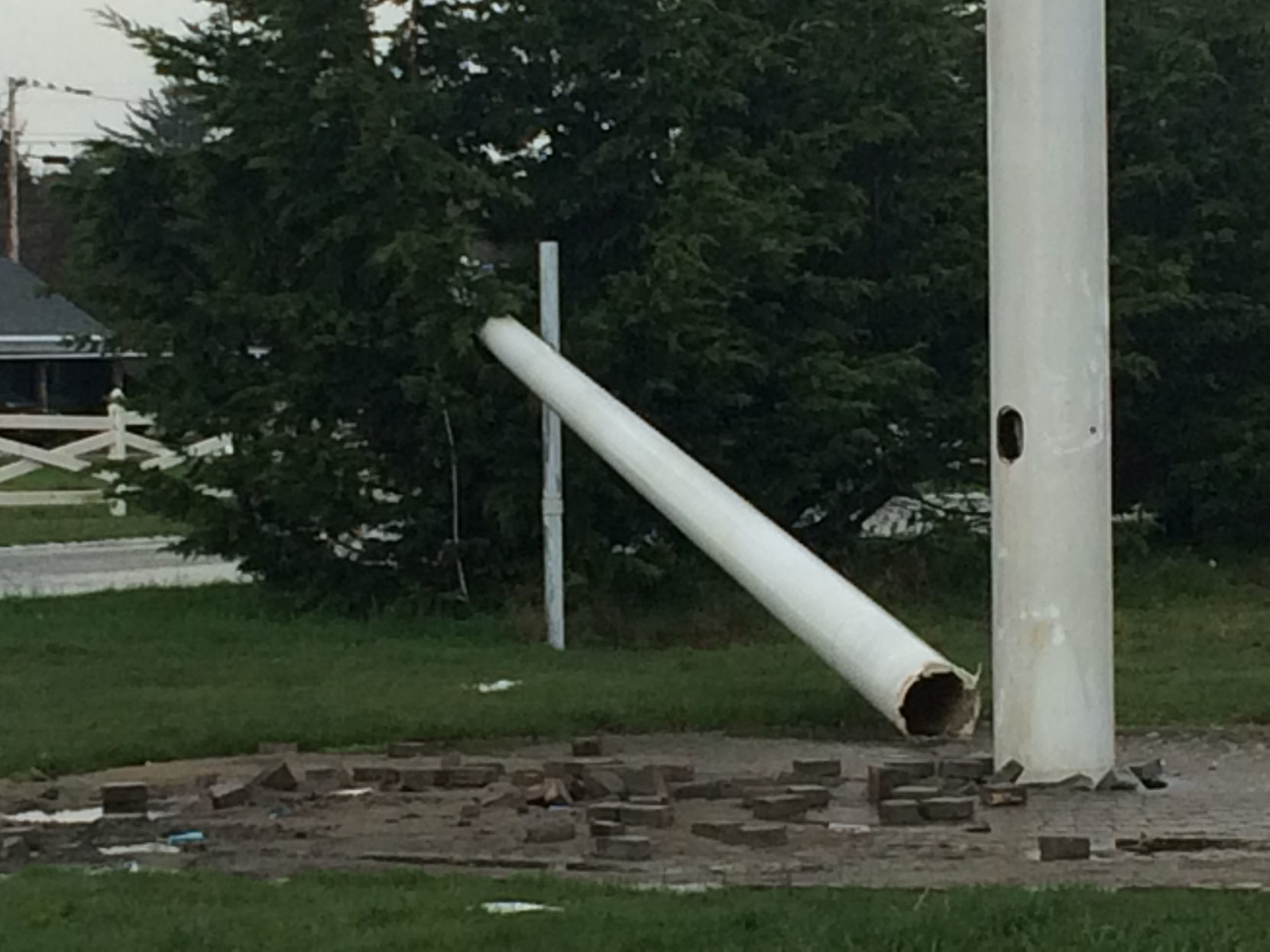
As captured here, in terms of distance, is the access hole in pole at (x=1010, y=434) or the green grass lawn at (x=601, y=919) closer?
the green grass lawn at (x=601, y=919)

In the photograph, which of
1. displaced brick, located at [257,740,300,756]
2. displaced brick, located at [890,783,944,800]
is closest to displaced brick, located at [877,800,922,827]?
displaced brick, located at [890,783,944,800]

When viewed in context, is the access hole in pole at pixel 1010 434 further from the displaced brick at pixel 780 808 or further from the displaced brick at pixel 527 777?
the displaced brick at pixel 527 777

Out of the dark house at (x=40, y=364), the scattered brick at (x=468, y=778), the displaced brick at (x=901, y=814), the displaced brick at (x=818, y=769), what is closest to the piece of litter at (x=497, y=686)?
the scattered brick at (x=468, y=778)

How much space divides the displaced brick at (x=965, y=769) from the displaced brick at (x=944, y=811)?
1.13m

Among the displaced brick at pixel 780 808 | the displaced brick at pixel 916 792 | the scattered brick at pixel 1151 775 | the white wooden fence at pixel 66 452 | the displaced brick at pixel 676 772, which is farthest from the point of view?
the white wooden fence at pixel 66 452

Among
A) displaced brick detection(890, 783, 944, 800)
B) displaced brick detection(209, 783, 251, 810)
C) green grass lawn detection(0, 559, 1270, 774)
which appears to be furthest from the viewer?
green grass lawn detection(0, 559, 1270, 774)

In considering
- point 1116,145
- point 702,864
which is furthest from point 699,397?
point 702,864

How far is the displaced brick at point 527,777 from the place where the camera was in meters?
10.2

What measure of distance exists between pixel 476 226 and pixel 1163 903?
1192cm

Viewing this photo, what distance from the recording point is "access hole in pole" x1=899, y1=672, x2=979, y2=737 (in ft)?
34.9

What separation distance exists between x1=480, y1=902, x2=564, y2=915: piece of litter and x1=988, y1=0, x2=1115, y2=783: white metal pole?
386 cm

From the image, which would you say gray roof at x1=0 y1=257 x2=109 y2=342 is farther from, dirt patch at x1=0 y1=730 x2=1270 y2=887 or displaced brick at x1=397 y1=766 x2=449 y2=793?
displaced brick at x1=397 y1=766 x2=449 y2=793

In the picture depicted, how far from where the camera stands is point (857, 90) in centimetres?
1945

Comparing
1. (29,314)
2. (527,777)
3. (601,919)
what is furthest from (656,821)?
(29,314)
